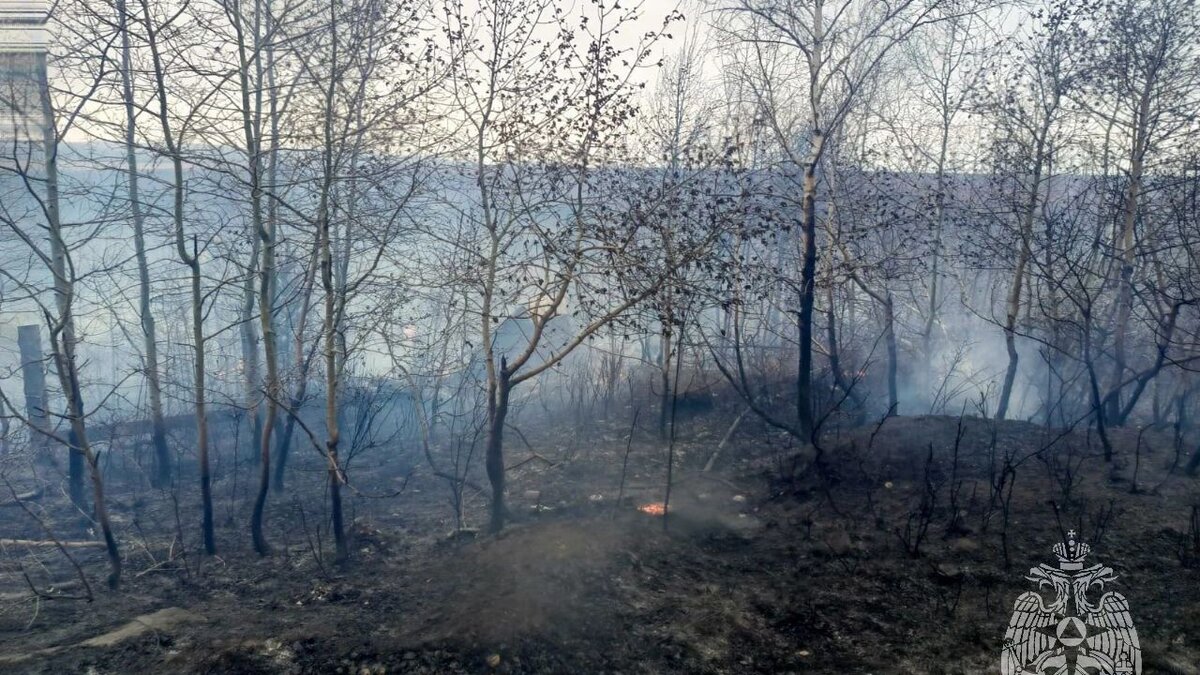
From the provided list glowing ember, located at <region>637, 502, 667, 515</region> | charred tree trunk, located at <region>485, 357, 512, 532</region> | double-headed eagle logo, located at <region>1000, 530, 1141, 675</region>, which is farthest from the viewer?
glowing ember, located at <region>637, 502, 667, 515</region>

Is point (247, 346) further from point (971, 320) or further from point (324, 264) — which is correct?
Answer: point (971, 320)

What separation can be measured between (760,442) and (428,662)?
276 inches

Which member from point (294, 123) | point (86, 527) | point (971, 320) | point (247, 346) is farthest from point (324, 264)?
point (971, 320)

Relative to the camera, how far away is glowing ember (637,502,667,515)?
7675mm

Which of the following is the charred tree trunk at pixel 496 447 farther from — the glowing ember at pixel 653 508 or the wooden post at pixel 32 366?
the wooden post at pixel 32 366

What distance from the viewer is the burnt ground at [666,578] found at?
15.5 ft

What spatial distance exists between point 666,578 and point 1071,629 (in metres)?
2.92

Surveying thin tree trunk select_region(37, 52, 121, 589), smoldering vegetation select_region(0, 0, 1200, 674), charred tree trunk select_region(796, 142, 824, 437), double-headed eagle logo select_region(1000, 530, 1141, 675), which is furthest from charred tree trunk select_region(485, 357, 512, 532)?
double-headed eagle logo select_region(1000, 530, 1141, 675)

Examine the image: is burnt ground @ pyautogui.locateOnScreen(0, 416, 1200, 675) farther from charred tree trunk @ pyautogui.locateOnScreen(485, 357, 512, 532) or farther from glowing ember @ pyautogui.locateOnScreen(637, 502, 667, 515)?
charred tree trunk @ pyautogui.locateOnScreen(485, 357, 512, 532)

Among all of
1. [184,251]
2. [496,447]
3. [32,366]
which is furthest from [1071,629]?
[32,366]

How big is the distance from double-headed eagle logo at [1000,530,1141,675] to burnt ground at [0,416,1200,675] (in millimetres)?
114

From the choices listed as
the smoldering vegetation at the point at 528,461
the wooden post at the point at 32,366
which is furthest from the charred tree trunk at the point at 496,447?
the wooden post at the point at 32,366

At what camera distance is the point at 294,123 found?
7094 millimetres

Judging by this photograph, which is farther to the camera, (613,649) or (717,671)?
(613,649)
